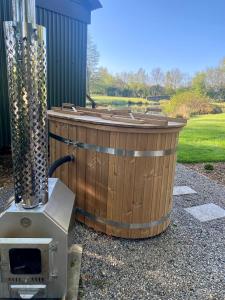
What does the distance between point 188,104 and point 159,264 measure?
11.1 meters

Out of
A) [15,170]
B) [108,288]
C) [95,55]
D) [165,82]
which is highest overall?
[95,55]

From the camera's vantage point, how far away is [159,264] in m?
2.26

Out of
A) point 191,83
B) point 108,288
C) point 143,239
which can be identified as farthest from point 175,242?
point 191,83

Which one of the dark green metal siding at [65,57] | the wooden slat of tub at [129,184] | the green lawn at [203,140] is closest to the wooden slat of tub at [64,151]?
the wooden slat of tub at [129,184]

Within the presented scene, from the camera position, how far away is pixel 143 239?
8.62 feet

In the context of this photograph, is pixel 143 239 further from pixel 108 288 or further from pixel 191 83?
pixel 191 83

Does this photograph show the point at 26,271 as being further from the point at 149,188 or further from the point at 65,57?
the point at 65,57

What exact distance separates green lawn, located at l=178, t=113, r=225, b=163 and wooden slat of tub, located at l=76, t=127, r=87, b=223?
371 cm

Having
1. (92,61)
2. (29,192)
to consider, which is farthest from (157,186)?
(92,61)

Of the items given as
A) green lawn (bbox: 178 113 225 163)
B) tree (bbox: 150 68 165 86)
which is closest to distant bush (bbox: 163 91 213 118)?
green lawn (bbox: 178 113 225 163)

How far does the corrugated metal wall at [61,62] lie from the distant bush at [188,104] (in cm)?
608

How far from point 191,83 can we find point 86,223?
42.1ft

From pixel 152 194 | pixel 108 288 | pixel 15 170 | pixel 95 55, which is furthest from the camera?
pixel 95 55

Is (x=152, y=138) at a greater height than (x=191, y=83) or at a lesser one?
lesser
